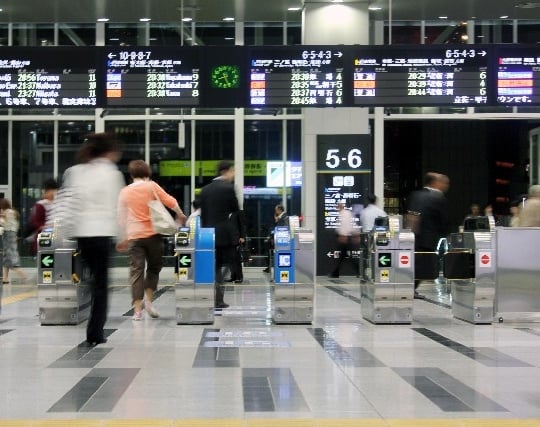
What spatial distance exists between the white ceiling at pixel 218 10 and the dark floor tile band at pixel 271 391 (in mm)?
11463

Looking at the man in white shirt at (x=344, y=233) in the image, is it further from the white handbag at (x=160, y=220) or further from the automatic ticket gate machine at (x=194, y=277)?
the white handbag at (x=160, y=220)

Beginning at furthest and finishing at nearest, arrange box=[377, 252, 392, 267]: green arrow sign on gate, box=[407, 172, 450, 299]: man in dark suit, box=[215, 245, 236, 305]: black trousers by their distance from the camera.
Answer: box=[407, 172, 450, 299]: man in dark suit
box=[215, 245, 236, 305]: black trousers
box=[377, 252, 392, 267]: green arrow sign on gate

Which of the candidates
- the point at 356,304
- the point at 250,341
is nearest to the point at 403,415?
the point at 250,341

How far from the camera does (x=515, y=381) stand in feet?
19.5

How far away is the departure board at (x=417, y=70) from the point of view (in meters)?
12.7

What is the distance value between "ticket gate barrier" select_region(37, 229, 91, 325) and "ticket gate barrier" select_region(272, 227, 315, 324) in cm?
224

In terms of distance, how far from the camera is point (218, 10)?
17.4 metres

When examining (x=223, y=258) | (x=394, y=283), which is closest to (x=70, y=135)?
(x=223, y=258)

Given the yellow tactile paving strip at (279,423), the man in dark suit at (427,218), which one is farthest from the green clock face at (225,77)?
the yellow tactile paving strip at (279,423)

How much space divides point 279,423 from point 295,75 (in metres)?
8.78

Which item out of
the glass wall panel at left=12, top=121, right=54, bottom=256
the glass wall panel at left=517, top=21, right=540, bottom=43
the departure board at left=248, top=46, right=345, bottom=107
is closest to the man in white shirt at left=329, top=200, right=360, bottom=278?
the departure board at left=248, top=46, right=345, bottom=107

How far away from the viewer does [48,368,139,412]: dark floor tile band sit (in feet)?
16.5

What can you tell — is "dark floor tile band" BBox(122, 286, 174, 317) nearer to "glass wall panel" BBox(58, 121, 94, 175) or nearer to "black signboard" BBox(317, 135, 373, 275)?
"black signboard" BBox(317, 135, 373, 275)

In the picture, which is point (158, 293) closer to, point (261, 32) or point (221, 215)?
point (221, 215)
